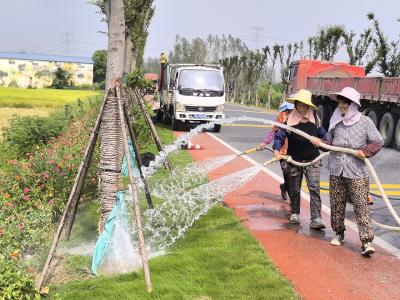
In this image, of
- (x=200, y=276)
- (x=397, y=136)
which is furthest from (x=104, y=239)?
(x=397, y=136)

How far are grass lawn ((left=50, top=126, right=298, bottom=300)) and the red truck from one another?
1054 cm

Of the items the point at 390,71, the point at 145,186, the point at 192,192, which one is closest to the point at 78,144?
the point at 192,192

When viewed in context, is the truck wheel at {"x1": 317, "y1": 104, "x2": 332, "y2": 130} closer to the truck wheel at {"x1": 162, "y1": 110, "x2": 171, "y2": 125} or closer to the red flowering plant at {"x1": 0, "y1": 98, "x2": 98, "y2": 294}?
the truck wheel at {"x1": 162, "y1": 110, "x2": 171, "y2": 125}

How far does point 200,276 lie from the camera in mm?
4785

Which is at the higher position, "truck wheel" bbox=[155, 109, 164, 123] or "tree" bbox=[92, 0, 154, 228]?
"tree" bbox=[92, 0, 154, 228]

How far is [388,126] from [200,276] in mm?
12494

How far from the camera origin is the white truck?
56.4ft

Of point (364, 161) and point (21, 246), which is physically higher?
point (364, 161)

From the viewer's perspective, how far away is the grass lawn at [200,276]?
4.48 metres

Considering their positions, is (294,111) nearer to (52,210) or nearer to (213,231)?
(213,231)

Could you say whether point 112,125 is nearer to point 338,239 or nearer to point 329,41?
point 338,239

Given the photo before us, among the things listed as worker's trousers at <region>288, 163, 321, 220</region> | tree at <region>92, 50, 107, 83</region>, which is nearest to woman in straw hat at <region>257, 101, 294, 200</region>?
worker's trousers at <region>288, 163, 321, 220</region>

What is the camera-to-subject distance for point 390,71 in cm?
2902

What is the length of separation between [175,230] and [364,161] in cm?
231
